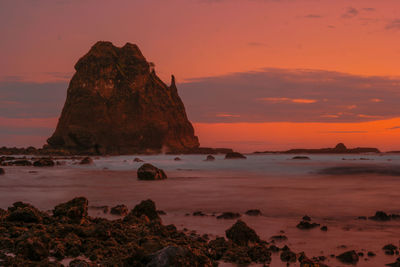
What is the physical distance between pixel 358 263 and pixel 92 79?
11443cm

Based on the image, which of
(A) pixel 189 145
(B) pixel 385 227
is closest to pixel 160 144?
(A) pixel 189 145

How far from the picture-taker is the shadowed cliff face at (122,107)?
110 m

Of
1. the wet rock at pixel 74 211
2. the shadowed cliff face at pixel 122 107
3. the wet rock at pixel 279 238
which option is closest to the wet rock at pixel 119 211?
the wet rock at pixel 74 211

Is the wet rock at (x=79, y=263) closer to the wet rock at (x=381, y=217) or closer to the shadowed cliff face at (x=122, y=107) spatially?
the wet rock at (x=381, y=217)

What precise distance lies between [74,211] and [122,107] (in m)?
108

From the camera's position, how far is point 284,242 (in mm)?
8133

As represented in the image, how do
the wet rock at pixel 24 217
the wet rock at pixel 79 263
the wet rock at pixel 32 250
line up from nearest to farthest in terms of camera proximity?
the wet rock at pixel 79 263
the wet rock at pixel 32 250
the wet rock at pixel 24 217

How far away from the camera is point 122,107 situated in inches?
4535

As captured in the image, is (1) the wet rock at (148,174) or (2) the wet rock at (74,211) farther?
(1) the wet rock at (148,174)

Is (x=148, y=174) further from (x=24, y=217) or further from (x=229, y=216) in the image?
(x=24, y=217)

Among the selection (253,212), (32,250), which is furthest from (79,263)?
(253,212)

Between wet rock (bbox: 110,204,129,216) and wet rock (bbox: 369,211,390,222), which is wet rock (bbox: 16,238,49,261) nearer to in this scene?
wet rock (bbox: 110,204,129,216)

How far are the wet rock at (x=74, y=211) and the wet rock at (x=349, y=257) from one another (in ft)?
17.4

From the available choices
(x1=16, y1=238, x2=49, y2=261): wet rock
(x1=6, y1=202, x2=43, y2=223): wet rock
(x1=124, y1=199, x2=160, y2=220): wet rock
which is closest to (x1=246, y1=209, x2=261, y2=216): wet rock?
(x1=124, y1=199, x2=160, y2=220): wet rock
